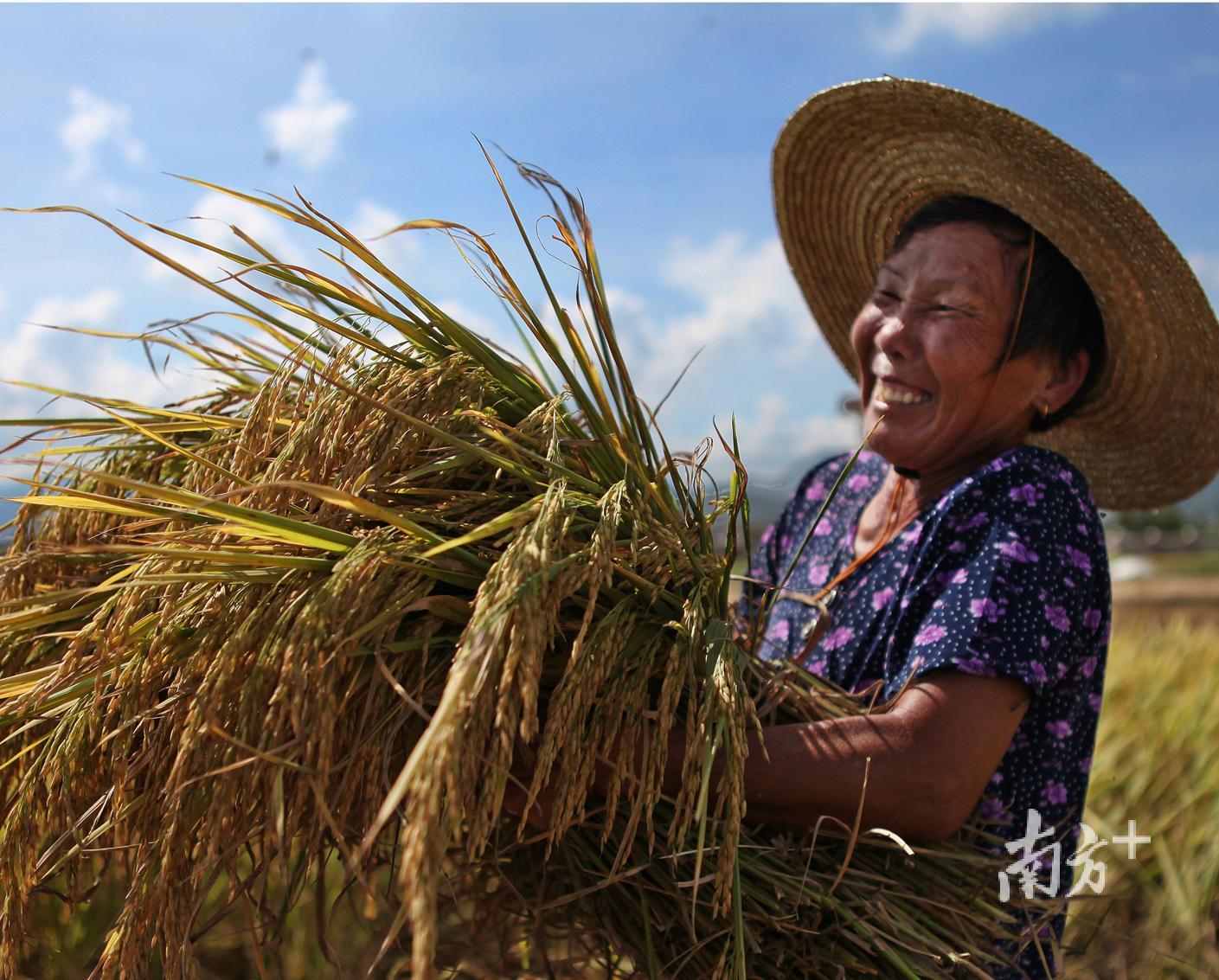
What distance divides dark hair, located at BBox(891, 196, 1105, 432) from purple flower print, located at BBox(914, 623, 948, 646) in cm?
53

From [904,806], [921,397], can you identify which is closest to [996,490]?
[921,397]

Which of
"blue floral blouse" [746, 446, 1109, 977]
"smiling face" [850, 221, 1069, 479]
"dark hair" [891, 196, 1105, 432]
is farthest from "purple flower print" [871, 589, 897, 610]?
"dark hair" [891, 196, 1105, 432]

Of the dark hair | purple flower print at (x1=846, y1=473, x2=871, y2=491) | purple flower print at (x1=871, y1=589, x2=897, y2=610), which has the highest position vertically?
the dark hair

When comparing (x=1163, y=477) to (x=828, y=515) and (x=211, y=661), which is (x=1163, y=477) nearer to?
(x=828, y=515)

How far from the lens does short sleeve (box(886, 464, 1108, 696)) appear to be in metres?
1.31

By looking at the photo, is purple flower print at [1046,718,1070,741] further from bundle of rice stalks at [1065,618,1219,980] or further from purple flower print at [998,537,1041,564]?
bundle of rice stalks at [1065,618,1219,980]

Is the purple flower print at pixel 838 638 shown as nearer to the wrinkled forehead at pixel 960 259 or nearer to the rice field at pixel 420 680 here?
the rice field at pixel 420 680

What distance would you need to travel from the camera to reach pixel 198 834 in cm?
95

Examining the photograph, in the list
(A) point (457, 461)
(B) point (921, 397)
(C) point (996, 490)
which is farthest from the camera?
(B) point (921, 397)

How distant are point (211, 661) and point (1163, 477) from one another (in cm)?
197

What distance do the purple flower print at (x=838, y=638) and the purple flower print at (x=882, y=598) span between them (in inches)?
2.2

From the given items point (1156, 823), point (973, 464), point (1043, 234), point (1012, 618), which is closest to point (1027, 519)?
point (1012, 618)

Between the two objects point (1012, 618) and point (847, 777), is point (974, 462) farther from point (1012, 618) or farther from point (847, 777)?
point (847, 777)

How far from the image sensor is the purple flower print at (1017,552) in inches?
54.1
